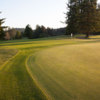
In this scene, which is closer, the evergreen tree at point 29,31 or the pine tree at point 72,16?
the pine tree at point 72,16

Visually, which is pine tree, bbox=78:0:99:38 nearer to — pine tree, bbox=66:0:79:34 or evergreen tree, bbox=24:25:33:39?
pine tree, bbox=66:0:79:34

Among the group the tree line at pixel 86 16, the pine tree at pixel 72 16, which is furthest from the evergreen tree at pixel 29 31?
the tree line at pixel 86 16

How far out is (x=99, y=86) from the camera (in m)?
3.42

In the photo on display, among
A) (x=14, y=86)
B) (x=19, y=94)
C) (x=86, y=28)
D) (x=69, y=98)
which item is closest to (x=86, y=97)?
(x=69, y=98)

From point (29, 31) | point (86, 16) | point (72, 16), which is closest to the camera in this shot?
point (86, 16)

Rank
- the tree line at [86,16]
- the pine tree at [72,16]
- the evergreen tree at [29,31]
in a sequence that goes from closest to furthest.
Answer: the tree line at [86,16], the pine tree at [72,16], the evergreen tree at [29,31]

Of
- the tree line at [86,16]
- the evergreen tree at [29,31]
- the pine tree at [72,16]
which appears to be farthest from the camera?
the evergreen tree at [29,31]

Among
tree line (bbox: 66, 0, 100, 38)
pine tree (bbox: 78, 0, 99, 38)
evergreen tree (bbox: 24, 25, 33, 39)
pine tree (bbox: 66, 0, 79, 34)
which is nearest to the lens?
pine tree (bbox: 78, 0, 99, 38)

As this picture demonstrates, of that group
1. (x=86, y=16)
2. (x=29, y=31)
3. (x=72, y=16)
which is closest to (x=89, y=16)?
(x=86, y=16)

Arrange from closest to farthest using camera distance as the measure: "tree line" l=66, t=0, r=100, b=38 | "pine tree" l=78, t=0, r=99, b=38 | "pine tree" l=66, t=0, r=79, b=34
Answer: "pine tree" l=78, t=0, r=99, b=38, "tree line" l=66, t=0, r=100, b=38, "pine tree" l=66, t=0, r=79, b=34

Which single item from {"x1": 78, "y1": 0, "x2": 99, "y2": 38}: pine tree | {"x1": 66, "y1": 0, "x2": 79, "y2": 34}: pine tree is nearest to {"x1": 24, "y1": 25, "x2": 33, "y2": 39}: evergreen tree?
{"x1": 66, "y1": 0, "x2": 79, "y2": 34}: pine tree

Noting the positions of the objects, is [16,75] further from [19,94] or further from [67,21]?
[67,21]

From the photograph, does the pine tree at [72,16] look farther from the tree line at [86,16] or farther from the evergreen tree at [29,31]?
the evergreen tree at [29,31]

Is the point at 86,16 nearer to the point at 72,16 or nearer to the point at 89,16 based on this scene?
the point at 89,16
